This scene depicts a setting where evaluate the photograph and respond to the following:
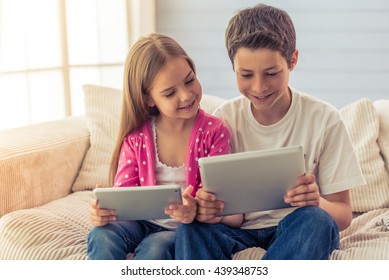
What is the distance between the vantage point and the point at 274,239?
3.71ft

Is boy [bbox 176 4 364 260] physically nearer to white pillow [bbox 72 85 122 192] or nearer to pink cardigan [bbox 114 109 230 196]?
pink cardigan [bbox 114 109 230 196]

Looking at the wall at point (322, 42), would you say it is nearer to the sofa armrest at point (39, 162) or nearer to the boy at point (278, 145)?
the boy at point (278, 145)

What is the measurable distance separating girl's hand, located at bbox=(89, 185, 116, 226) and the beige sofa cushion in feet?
1.37

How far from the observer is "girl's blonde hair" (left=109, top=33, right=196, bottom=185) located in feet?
3.74

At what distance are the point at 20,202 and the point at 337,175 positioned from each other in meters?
0.66

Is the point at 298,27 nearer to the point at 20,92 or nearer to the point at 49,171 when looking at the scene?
the point at 49,171

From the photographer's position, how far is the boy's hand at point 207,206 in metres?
1.03

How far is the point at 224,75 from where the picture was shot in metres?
1.39

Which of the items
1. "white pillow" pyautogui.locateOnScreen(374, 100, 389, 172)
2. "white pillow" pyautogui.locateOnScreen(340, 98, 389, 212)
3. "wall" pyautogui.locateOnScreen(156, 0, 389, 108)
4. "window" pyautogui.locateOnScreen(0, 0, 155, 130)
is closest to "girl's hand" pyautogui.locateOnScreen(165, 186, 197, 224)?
"wall" pyautogui.locateOnScreen(156, 0, 389, 108)

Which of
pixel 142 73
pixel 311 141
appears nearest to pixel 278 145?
pixel 311 141

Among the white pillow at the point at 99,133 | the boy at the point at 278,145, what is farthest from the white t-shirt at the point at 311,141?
the white pillow at the point at 99,133

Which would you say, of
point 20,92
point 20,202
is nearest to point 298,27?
point 20,202

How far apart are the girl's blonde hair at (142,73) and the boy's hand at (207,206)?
231 millimetres

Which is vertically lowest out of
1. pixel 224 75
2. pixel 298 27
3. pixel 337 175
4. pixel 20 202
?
pixel 20 202
